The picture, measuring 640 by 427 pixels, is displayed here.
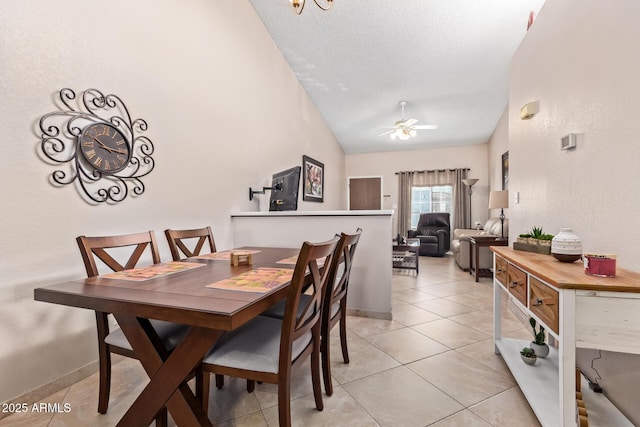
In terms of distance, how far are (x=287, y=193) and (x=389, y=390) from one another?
7.17 ft

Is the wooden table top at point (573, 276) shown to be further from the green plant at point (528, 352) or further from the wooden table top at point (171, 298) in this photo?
the wooden table top at point (171, 298)

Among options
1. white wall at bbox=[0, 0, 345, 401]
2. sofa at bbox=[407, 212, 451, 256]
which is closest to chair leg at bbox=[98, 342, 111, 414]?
white wall at bbox=[0, 0, 345, 401]

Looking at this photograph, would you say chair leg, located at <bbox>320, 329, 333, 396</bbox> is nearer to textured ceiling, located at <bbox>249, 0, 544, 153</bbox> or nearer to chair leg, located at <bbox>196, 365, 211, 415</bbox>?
chair leg, located at <bbox>196, 365, 211, 415</bbox>

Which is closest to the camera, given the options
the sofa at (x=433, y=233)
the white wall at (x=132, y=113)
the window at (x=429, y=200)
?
the white wall at (x=132, y=113)

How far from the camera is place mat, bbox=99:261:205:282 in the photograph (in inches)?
52.7

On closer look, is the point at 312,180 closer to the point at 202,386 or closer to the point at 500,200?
the point at 500,200

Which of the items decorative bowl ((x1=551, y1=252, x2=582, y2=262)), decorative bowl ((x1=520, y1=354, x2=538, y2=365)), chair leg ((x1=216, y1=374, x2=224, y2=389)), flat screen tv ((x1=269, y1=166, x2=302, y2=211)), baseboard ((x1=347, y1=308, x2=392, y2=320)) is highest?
flat screen tv ((x1=269, y1=166, x2=302, y2=211))

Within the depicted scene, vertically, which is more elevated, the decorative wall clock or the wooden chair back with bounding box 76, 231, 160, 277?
the decorative wall clock

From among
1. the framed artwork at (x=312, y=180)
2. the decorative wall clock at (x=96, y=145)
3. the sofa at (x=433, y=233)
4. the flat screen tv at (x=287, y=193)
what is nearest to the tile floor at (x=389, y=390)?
the decorative wall clock at (x=96, y=145)

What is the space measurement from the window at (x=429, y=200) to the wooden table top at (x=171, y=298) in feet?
22.0

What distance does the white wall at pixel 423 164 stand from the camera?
22.5 feet

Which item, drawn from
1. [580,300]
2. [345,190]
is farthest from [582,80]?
[345,190]

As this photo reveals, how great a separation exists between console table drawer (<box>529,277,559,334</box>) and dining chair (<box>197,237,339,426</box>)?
0.90 metres

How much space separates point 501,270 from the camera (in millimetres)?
1870
